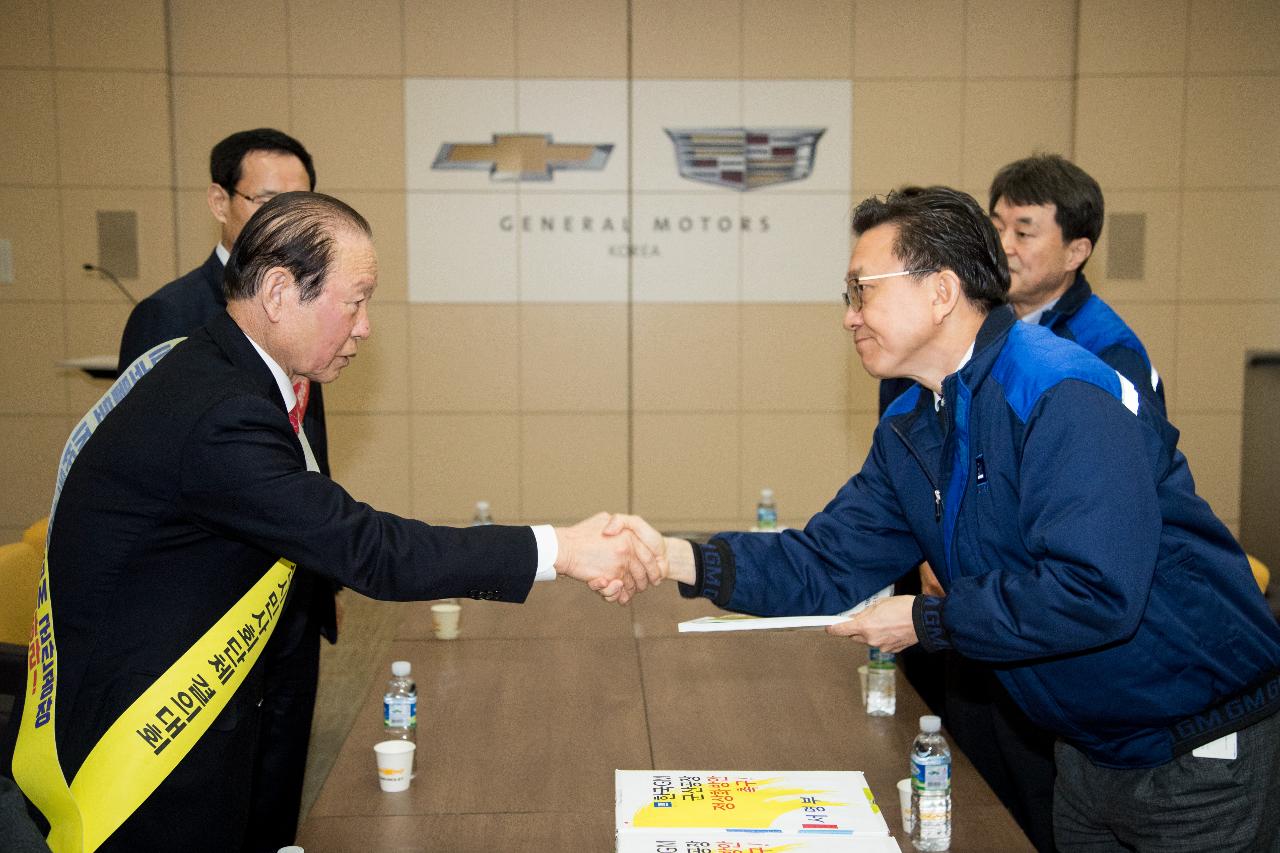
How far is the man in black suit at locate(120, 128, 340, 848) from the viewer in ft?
→ 8.91

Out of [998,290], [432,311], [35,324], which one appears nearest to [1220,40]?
[432,311]

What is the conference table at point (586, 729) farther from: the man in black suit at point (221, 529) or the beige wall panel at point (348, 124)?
the beige wall panel at point (348, 124)

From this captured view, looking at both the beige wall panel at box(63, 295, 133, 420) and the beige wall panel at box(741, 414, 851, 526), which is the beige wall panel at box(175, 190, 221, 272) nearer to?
the beige wall panel at box(63, 295, 133, 420)

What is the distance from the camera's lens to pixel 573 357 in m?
6.77

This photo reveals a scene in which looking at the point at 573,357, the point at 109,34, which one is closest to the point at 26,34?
the point at 109,34

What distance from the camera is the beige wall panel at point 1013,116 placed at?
261 inches

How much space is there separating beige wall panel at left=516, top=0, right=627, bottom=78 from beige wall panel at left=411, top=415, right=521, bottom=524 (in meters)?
2.00

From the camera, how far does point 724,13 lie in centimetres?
652

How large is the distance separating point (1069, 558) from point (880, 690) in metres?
0.73

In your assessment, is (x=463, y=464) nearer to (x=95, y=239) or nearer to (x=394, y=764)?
(x=95, y=239)

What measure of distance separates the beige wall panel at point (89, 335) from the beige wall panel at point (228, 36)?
139 cm

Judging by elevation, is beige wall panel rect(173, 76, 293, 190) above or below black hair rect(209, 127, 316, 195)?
above

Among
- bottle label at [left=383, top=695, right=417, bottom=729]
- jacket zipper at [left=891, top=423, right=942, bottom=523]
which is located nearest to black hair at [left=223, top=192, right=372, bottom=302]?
bottle label at [left=383, top=695, right=417, bottom=729]

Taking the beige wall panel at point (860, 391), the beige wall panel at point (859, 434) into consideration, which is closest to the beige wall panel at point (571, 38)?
the beige wall panel at point (860, 391)
